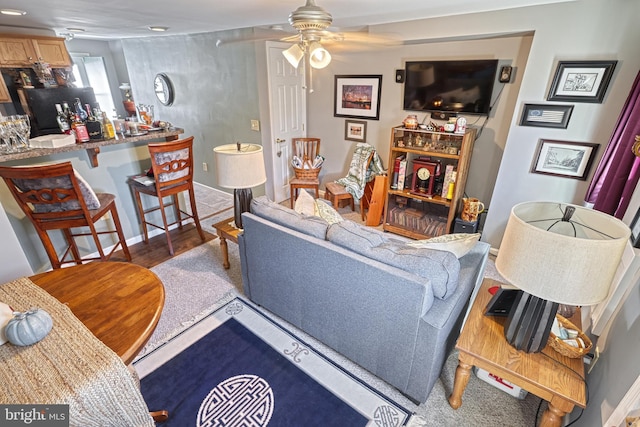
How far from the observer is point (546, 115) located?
2.49 meters

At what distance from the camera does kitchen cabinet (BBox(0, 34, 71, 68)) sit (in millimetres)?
3619

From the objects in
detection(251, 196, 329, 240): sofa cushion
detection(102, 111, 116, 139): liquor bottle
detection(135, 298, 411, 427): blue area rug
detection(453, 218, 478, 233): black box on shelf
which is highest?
detection(102, 111, 116, 139): liquor bottle

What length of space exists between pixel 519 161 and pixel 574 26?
1051mm

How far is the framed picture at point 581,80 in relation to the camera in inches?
87.5

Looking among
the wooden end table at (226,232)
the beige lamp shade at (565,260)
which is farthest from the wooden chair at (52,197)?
the beige lamp shade at (565,260)

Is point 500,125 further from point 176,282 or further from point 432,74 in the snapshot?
point 176,282

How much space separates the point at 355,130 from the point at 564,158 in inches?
89.1

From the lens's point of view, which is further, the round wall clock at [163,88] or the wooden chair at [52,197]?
the round wall clock at [163,88]

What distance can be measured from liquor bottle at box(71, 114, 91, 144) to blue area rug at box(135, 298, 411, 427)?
1839 mm

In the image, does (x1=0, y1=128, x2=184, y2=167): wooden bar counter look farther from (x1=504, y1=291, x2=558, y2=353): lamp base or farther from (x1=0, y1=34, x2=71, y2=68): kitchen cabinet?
(x1=504, y1=291, x2=558, y2=353): lamp base

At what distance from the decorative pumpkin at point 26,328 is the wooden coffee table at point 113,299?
0.13 metres

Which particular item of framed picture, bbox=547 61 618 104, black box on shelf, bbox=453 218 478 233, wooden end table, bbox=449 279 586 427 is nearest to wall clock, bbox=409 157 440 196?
black box on shelf, bbox=453 218 478 233

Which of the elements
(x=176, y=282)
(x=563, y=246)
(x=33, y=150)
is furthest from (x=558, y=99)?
(x=33, y=150)

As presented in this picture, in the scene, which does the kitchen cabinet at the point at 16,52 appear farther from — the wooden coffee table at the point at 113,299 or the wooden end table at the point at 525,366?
the wooden end table at the point at 525,366
